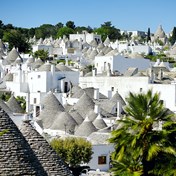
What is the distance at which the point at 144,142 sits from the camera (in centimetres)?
1371

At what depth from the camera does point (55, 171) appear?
8.69 metres

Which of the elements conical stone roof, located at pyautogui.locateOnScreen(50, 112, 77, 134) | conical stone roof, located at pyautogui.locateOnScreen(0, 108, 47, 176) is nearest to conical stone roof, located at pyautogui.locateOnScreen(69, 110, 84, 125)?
conical stone roof, located at pyautogui.locateOnScreen(50, 112, 77, 134)

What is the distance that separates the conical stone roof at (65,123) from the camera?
34562mm

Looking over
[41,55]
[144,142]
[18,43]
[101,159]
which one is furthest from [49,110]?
[18,43]

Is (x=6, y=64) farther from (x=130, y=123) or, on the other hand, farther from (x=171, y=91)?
(x=130, y=123)

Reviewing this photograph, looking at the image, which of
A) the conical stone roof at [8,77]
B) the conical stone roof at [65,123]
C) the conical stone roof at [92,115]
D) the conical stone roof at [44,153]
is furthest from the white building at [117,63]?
the conical stone roof at [44,153]

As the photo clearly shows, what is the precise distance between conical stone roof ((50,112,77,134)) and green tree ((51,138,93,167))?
6893 millimetres

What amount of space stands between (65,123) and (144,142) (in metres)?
21.4

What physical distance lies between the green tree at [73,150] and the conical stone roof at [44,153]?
1720 cm

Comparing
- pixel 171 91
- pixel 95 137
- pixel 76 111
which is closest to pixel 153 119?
pixel 95 137

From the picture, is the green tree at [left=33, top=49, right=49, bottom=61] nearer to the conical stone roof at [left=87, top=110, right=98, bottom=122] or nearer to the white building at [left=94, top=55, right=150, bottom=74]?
the white building at [left=94, top=55, right=150, bottom=74]

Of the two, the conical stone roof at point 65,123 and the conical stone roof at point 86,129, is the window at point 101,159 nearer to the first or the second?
the conical stone roof at point 86,129

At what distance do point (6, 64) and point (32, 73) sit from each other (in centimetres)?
1345

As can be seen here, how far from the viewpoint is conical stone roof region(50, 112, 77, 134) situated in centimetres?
3456
